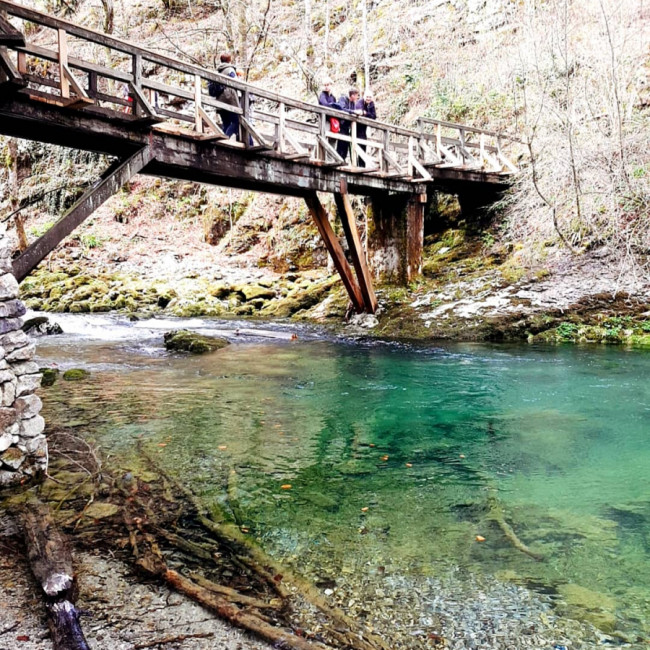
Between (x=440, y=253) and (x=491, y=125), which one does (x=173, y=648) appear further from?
(x=491, y=125)

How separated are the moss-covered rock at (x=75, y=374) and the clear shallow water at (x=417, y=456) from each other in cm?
19

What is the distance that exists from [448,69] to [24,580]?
23055mm

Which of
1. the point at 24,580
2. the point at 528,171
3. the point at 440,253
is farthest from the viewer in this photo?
the point at 440,253

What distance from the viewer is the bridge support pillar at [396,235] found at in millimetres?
15609

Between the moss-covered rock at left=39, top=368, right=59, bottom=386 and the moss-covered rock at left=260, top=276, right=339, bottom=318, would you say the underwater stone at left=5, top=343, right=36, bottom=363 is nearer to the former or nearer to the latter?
the moss-covered rock at left=39, top=368, right=59, bottom=386

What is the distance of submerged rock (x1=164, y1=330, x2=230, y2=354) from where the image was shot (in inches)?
469

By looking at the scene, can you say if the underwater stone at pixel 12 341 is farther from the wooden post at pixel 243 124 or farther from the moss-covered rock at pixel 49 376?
the wooden post at pixel 243 124

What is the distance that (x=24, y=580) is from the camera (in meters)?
3.08

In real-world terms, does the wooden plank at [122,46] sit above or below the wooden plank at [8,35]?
above

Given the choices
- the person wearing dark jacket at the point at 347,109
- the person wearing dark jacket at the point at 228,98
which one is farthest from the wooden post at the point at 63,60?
the person wearing dark jacket at the point at 347,109

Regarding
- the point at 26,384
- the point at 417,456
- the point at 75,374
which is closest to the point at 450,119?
the point at 75,374

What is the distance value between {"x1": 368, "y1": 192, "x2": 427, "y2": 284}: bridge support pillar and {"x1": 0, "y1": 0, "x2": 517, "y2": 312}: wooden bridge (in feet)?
0.10

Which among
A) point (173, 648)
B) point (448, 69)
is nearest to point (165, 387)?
point (173, 648)

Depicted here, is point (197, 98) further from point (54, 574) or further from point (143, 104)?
point (54, 574)
